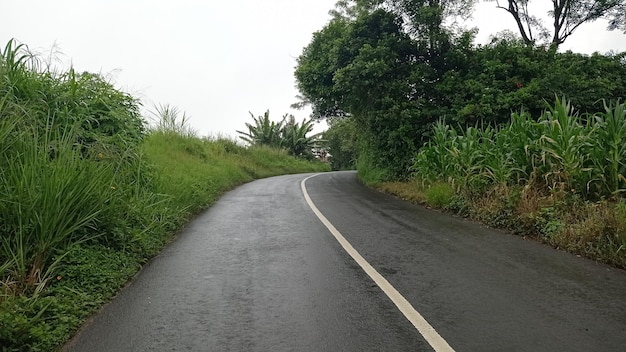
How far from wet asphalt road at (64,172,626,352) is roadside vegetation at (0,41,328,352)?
31cm

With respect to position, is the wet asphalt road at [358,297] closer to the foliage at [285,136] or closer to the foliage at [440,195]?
the foliage at [440,195]

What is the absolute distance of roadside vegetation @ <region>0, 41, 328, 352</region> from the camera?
13.0 ft

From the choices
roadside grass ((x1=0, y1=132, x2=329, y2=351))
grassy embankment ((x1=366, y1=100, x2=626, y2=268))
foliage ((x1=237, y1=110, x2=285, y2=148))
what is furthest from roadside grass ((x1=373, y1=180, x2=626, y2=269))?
foliage ((x1=237, y1=110, x2=285, y2=148))

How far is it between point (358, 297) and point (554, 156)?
207 inches

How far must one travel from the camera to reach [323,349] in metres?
3.37

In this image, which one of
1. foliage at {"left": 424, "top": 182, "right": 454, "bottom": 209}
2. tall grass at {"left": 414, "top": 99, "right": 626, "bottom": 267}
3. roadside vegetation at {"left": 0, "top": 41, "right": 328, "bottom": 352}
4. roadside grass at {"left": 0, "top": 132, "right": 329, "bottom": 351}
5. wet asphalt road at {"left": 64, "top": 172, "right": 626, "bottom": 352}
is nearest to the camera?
roadside grass at {"left": 0, "top": 132, "right": 329, "bottom": 351}

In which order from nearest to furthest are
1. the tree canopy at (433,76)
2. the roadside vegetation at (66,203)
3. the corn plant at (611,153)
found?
1. the roadside vegetation at (66,203)
2. the corn plant at (611,153)
3. the tree canopy at (433,76)

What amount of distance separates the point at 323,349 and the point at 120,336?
1657 mm

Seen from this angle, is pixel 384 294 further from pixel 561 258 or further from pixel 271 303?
pixel 561 258

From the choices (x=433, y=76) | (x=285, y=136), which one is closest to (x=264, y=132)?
(x=285, y=136)

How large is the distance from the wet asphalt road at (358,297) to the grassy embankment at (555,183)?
1.32ft

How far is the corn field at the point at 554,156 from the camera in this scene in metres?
7.04

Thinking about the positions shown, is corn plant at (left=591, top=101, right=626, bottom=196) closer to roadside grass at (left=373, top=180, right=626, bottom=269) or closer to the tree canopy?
roadside grass at (left=373, top=180, right=626, bottom=269)

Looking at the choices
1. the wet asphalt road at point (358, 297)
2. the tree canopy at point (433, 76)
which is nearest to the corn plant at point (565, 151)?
the wet asphalt road at point (358, 297)
